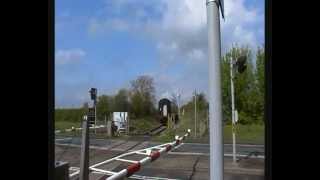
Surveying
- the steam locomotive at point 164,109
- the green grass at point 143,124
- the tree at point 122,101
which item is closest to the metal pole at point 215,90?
the steam locomotive at point 164,109

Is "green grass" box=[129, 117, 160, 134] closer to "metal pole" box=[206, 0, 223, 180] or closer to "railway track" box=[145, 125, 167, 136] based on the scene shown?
"railway track" box=[145, 125, 167, 136]

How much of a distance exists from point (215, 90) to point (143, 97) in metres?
13.2

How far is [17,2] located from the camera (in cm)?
102

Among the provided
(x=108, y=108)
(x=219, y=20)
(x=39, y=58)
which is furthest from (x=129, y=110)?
(x=39, y=58)

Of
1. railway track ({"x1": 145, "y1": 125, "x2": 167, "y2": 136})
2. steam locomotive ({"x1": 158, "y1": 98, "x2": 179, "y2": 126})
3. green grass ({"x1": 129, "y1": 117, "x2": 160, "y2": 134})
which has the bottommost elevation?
railway track ({"x1": 145, "y1": 125, "x2": 167, "y2": 136})

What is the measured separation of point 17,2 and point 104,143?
32.6 ft

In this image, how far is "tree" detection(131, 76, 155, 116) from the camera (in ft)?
48.3

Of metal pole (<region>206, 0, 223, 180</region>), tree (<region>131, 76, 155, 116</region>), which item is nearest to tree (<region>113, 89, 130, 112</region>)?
tree (<region>131, 76, 155, 116</region>)

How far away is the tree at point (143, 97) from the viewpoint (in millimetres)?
14727

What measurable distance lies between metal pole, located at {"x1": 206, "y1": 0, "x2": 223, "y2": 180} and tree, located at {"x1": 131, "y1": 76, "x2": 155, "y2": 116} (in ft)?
39.6

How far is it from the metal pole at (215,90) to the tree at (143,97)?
1208 cm

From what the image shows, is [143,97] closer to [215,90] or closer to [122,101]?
[122,101]

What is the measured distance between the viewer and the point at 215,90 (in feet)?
7.89

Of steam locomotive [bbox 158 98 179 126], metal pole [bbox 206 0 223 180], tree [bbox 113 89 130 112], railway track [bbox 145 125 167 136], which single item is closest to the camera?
metal pole [bbox 206 0 223 180]
